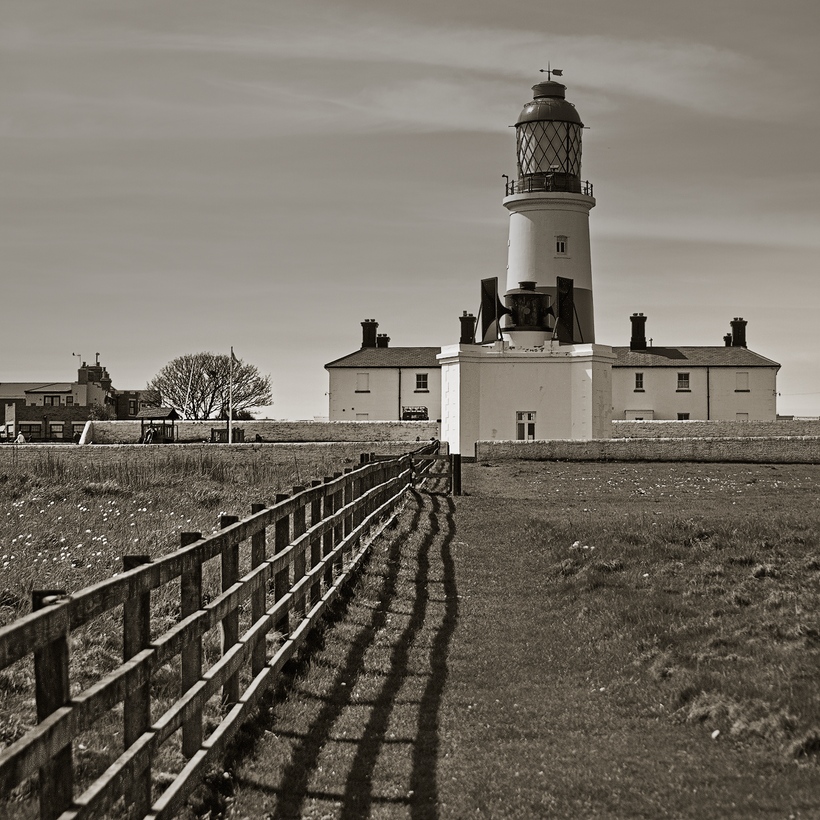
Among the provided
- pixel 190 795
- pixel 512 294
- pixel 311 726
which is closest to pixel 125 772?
pixel 190 795

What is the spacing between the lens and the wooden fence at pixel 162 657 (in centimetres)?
345

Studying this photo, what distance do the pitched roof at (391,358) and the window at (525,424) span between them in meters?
22.0

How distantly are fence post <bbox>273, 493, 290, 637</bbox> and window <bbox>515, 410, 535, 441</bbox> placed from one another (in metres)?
35.1

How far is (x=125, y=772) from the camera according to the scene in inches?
156

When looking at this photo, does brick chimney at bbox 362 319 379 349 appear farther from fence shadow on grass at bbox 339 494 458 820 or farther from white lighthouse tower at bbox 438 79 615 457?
fence shadow on grass at bbox 339 494 458 820

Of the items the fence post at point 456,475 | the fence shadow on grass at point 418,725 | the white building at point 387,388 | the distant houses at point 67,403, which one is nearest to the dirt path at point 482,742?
the fence shadow on grass at point 418,725

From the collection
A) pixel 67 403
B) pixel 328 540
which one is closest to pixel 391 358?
pixel 67 403

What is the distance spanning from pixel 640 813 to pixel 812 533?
341 inches

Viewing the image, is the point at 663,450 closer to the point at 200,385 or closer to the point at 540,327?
the point at 540,327

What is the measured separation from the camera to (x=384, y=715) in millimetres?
6227

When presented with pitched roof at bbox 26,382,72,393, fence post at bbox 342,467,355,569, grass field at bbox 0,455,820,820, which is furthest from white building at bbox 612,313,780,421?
fence post at bbox 342,467,355,569

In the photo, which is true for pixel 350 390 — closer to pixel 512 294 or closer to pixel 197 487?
pixel 512 294

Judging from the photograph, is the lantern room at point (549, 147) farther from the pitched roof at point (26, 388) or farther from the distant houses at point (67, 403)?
the pitched roof at point (26, 388)

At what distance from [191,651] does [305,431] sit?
46095 millimetres
